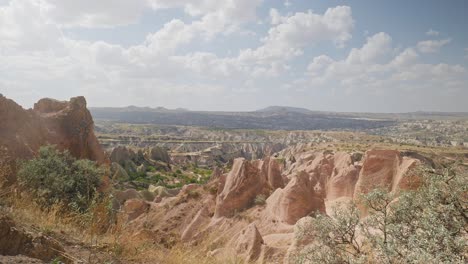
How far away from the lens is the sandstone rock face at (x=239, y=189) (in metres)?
25.9

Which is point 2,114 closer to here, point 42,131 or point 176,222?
point 42,131

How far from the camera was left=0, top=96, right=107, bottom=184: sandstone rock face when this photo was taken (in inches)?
738

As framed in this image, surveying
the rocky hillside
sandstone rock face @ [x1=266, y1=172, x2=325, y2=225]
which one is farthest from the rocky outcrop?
sandstone rock face @ [x1=266, y1=172, x2=325, y2=225]

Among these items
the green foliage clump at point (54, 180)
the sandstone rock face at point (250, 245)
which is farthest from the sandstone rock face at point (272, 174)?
the green foliage clump at point (54, 180)

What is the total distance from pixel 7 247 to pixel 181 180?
5589 centimetres

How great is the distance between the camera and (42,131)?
21.7 meters

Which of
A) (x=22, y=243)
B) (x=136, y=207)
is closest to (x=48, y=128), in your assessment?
(x=136, y=207)

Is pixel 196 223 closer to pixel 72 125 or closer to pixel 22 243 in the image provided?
pixel 72 125

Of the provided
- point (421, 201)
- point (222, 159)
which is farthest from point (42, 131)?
point (222, 159)

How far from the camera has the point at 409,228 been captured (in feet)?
19.5

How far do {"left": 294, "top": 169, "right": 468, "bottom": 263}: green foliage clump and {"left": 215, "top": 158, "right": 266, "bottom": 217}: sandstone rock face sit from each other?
1854 cm

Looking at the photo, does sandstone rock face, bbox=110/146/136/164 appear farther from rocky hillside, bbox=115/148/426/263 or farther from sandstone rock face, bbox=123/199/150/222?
sandstone rock face, bbox=123/199/150/222

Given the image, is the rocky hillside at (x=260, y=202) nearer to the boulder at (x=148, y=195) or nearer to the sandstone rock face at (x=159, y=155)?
the boulder at (x=148, y=195)

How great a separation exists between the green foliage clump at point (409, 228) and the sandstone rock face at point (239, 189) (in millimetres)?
18536
